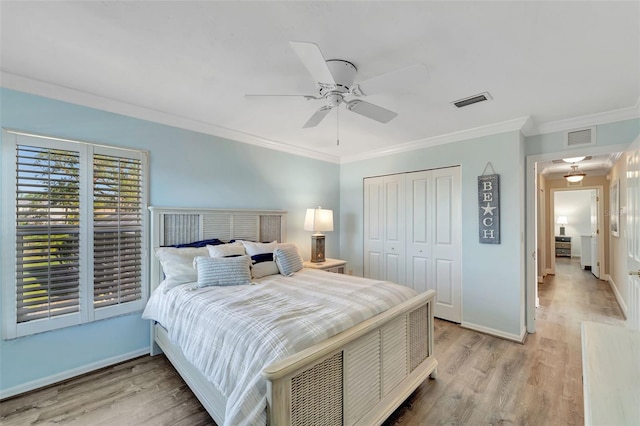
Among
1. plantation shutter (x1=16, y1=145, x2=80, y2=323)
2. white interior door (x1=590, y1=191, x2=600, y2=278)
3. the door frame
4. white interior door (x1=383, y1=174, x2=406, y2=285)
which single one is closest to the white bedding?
plantation shutter (x1=16, y1=145, x2=80, y2=323)

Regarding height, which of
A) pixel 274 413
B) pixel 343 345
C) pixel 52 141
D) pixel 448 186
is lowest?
pixel 274 413

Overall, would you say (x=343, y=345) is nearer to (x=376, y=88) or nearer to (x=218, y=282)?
(x=218, y=282)

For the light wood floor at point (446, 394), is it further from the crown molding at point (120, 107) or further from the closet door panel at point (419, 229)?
the crown molding at point (120, 107)

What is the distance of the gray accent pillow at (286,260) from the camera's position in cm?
304

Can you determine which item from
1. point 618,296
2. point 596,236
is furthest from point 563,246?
point 618,296

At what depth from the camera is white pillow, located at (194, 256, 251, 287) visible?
243 cm

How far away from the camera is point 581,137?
9.96 ft

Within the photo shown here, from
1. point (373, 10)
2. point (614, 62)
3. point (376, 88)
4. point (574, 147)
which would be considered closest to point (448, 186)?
point (574, 147)

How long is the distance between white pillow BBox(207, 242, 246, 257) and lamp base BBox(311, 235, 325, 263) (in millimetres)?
1220

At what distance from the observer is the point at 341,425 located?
155 cm

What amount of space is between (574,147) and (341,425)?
12.0ft

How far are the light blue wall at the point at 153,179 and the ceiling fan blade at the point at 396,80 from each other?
211cm

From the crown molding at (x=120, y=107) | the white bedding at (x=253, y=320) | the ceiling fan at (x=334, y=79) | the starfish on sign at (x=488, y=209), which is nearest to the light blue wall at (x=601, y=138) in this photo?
the starfish on sign at (x=488, y=209)

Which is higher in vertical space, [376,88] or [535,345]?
[376,88]
